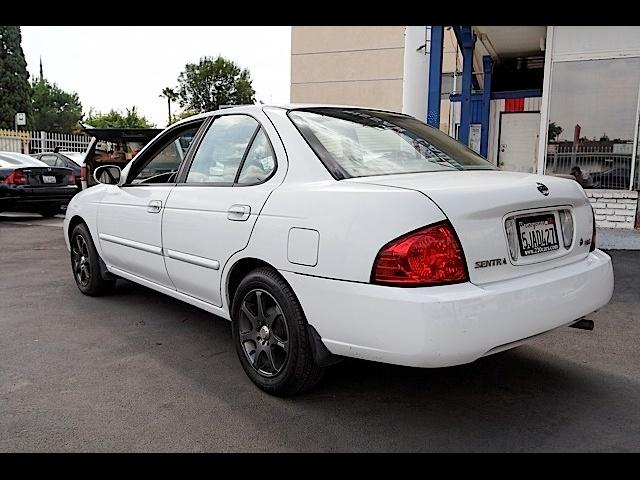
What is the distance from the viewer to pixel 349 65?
77.6ft

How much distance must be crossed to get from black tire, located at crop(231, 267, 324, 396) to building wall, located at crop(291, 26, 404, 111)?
20.4 m

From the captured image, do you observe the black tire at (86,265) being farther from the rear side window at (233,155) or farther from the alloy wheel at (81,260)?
the rear side window at (233,155)

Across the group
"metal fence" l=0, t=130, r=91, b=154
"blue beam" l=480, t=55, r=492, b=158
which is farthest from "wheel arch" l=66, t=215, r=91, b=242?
"metal fence" l=0, t=130, r=91, b=154

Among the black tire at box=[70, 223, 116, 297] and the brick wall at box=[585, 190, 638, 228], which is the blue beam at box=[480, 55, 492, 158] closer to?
the brick wall at box=[585, 190, 638, 228]

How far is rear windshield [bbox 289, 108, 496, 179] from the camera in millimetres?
2975

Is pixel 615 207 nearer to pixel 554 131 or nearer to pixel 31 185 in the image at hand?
pixel 554 131

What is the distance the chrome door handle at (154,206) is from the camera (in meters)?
3.88

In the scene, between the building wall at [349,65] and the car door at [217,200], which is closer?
the car door at [217,200]

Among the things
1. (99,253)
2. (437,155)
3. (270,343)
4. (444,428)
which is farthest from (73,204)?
(444,428)

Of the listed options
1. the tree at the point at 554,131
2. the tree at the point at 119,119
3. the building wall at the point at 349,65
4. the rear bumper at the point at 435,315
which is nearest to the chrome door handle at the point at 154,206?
the rear bumper at the point at 435,315

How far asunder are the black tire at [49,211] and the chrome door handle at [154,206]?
8228mm

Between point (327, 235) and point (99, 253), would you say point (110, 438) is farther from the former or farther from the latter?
point (99, 253)

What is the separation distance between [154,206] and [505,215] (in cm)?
242
